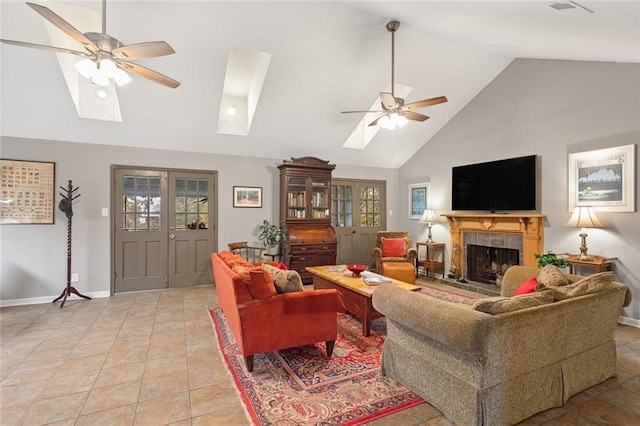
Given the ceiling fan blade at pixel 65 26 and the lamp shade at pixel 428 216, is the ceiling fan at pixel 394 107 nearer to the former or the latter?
the ceiling fan blade at pixel 65 26

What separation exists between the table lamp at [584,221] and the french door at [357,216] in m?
3.72

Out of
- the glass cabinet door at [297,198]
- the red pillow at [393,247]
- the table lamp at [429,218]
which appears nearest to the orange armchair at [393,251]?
the red pillow at [393,247]

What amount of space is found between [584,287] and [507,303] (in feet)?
2.66

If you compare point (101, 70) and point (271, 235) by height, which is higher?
point (101, 70)

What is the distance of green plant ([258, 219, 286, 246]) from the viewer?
5461mm

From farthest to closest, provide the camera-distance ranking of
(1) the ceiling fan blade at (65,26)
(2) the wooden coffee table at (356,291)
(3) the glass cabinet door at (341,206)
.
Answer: (3) the glass cabinet door at (341,206)
(2) the wooden coffee table at (356,291)
(1) the ceiling fan blade at (65,26)

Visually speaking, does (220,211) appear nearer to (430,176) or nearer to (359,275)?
(359,275)

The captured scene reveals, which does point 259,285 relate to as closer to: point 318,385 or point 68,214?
point 318,385

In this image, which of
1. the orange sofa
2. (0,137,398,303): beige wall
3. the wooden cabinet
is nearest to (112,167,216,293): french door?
(0,137,398,303): beige wall

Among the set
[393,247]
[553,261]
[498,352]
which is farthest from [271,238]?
[498,352]

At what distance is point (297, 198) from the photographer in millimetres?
5777

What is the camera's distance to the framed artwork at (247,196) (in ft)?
18.5

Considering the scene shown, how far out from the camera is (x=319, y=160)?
227 inches

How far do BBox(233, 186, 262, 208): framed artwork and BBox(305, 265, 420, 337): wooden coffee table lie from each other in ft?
7.26
